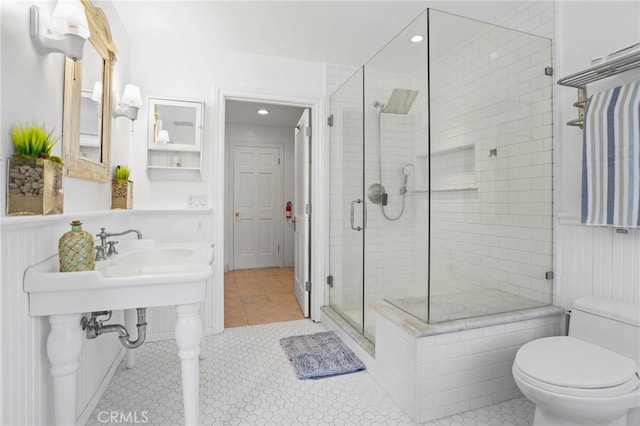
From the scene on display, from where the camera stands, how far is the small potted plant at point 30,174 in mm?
1066

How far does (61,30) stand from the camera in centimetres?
129

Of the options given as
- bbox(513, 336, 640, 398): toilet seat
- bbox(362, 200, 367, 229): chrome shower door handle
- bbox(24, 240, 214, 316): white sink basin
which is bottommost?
bbox(513, 336, 640, 398): toilet seat

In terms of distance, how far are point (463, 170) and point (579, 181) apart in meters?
0.62

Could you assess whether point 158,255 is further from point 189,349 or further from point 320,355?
point 320,355

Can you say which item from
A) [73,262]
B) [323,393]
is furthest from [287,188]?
[73,262]

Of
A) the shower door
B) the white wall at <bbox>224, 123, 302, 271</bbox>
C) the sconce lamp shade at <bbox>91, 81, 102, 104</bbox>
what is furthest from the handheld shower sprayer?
the white wall at <bbox>224, 123, 302, 271</bbox>

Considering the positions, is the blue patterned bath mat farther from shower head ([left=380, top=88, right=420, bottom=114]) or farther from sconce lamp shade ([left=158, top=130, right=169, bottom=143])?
sconce lamp shade ([left=158, top=130, right=169, bottom=143])

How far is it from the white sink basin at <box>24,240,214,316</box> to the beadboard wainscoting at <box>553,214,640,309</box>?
194 centimetres

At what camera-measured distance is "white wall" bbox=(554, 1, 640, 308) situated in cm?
161

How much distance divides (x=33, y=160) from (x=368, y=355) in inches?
77.2

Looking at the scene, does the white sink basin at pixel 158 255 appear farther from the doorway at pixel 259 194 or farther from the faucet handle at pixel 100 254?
the doorway at pixel 259 194

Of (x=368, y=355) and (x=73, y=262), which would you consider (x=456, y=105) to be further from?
(x=73, y=262)

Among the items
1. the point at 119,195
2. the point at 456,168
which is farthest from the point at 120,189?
the point at 456,168

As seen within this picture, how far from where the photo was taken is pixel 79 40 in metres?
1.33
